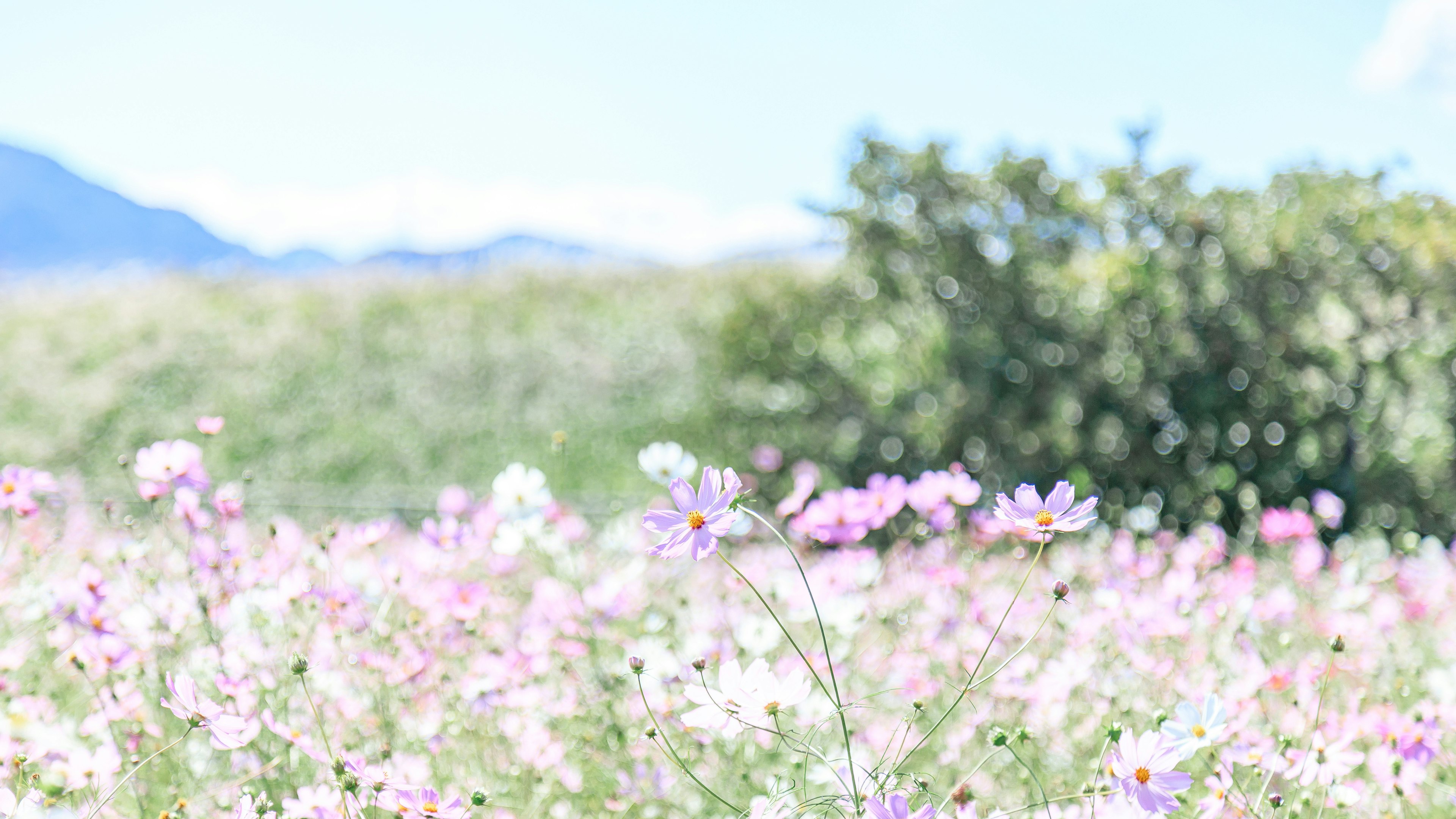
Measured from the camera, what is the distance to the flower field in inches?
50.5

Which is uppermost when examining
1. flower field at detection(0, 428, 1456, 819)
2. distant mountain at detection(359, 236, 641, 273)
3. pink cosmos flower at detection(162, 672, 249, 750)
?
pink cosmos flower at detection(162, 672, 249, 750)

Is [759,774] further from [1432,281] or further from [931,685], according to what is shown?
[1432,281]

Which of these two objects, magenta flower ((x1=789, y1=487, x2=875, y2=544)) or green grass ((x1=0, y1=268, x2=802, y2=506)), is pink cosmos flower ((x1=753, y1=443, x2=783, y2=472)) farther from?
magenta flower ((x1=789, y1=487, x2=875, y2=544))

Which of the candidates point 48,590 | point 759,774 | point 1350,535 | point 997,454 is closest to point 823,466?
point 997,454

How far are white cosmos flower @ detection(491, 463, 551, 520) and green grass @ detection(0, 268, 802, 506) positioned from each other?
614cm

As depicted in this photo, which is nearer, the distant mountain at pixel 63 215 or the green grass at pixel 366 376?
the green grass at pixel 366 376

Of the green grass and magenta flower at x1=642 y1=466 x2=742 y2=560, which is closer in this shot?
magenta flower at x1=642 y1=466 x2=742 y2=560

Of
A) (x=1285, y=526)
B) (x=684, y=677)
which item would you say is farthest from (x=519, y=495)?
(x=1285, y=526)

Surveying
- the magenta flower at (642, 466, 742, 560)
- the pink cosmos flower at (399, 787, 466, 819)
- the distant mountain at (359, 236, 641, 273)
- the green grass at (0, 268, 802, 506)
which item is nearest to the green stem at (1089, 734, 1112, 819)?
the magenta flower at (642, 466, 742, 560)

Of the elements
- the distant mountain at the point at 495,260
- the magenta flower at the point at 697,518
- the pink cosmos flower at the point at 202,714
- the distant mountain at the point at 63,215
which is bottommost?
the distant mountain at the point at 63,215

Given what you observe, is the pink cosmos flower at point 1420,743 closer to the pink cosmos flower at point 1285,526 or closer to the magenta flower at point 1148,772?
the magenta flower at point 1148,772

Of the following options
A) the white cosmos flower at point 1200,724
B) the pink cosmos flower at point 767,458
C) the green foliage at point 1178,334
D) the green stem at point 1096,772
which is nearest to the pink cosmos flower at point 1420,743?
the white cosmos flower at point 1200,724

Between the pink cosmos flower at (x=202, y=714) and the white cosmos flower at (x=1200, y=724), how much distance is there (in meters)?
1.14

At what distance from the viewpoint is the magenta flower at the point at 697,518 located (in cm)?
112
